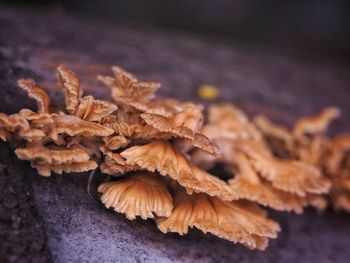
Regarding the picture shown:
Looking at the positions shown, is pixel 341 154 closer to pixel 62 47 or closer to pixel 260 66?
pixel 260 66

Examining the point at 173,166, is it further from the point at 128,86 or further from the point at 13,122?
the point at 13,122

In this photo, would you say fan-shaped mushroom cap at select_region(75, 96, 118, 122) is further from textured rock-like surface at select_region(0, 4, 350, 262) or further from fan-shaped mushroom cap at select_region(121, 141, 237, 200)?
textured rock-like surface at select_region(0, 4, 350, 262)

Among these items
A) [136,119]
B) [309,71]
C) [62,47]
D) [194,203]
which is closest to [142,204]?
[194,203]

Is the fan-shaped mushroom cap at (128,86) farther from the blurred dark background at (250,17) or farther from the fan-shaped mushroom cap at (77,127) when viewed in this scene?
the blurred dark background at (250,17)

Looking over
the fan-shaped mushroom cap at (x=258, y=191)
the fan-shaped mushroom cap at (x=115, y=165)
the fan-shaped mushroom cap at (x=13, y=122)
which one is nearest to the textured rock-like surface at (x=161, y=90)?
the fan-shaped mushroom cap at (x=115, y=165)

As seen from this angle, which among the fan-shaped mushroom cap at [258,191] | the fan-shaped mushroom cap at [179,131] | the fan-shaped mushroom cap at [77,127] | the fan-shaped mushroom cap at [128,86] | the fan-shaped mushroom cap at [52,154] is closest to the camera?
the fan-shaped mushroom cap at [52,154]

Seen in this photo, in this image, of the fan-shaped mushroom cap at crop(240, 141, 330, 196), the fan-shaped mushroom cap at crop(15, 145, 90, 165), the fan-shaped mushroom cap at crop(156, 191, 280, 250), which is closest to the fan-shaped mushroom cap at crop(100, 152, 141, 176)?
the fan-shaped mushroom cap at crop(15, 145, 90, 165)
